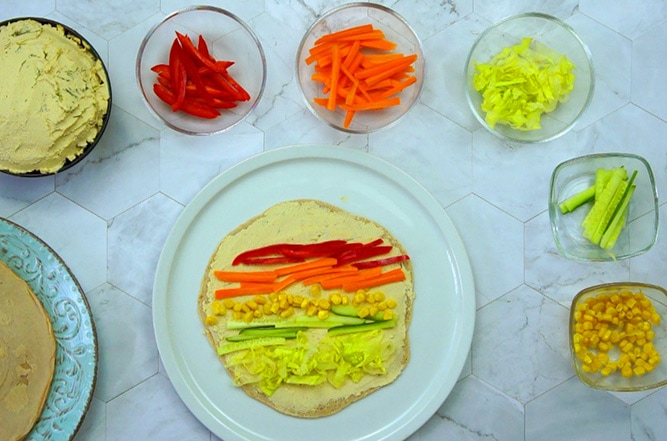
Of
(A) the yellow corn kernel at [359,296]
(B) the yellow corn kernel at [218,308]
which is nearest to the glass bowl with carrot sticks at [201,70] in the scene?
(B) the yellow corn kernel at [218,308]

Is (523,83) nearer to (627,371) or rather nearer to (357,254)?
(357,254)

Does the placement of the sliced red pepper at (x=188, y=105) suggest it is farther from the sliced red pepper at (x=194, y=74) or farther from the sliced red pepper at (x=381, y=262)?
the sliced red pepper at (x=381, y=262)

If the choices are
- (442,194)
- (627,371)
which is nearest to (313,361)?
(442,194)

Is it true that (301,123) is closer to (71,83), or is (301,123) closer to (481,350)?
(71,83)

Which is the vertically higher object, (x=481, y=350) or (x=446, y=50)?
(x=446, y=50)

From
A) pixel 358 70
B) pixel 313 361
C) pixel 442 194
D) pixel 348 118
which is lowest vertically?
pixel 313 361

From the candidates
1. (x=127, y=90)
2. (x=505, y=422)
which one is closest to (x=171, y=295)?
(x=127, y=90)
